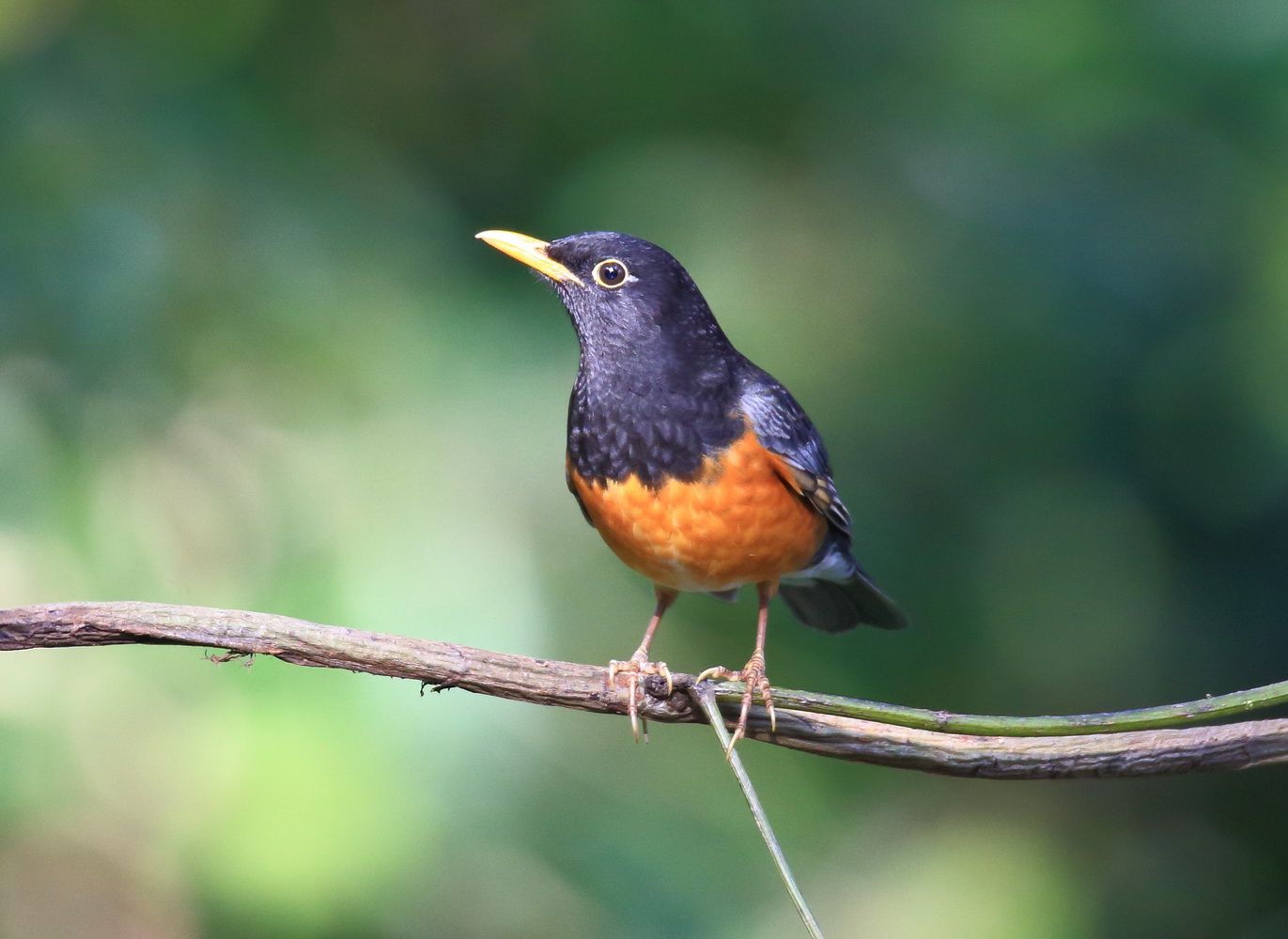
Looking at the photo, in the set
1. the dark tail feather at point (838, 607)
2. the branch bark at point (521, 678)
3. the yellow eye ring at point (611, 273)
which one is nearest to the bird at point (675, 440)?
the yellow eye ring at point (611, 273)

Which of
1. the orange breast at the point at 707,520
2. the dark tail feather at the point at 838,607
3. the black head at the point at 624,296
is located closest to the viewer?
the orange breast at the point at 707,520

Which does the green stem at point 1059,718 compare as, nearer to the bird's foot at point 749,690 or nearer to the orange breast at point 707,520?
the bird's foot at point 749,690

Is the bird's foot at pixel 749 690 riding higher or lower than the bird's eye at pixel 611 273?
lower

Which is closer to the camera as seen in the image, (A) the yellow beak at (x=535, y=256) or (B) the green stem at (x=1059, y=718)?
(B) the green stem at (x=1059, y=718)

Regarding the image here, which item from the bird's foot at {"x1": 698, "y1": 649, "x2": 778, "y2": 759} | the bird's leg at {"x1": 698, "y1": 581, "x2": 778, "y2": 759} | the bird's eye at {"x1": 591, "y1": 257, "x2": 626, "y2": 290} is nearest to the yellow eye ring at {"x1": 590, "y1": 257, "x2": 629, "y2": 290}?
the bird's eye at {"x1": 591, "y1": 257, "x2": 626, "y2": 290}

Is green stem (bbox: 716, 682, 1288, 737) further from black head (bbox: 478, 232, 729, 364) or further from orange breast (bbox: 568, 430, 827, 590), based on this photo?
black head (bbox: 478, 232, 729, 364)

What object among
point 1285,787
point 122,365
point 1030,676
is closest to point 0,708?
point 122,365

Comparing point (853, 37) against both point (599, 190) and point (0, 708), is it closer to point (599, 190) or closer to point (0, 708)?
point (599, 190)
